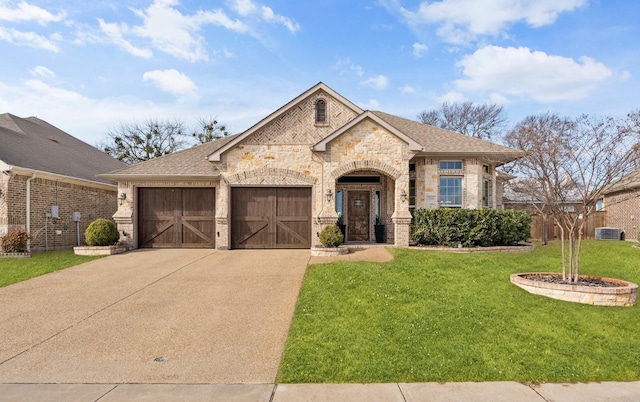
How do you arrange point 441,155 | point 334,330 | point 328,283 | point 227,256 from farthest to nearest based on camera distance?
point 441,155 < point 227,256 < point 328,283 < point 334,330

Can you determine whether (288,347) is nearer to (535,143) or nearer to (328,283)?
(328,283)

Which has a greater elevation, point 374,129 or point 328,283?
point 374,129

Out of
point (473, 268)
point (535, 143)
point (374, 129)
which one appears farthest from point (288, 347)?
point (374, 129)

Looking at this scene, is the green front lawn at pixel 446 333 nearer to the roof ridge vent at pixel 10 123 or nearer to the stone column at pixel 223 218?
the stone column at pixel 223 218

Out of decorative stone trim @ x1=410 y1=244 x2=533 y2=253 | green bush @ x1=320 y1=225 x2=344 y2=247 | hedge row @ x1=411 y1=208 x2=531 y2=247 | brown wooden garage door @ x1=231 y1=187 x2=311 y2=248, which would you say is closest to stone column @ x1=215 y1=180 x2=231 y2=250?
brown wooden garage door @ x1=231 y1=187 x2=311 y2=248

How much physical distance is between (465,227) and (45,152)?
1813 cm

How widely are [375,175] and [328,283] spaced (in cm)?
787

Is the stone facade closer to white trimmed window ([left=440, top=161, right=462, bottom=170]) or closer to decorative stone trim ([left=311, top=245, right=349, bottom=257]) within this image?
white trimmed window ([left=440, top=161, right=462, bottom=170])

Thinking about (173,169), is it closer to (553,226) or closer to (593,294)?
(593,294)

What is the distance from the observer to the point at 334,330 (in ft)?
19.6

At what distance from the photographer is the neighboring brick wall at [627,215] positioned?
61.9ft

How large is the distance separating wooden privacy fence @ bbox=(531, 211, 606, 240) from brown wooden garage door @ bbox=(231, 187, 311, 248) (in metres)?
12.3

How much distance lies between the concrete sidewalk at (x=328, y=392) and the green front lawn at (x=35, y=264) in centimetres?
719

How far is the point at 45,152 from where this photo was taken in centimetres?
1681
